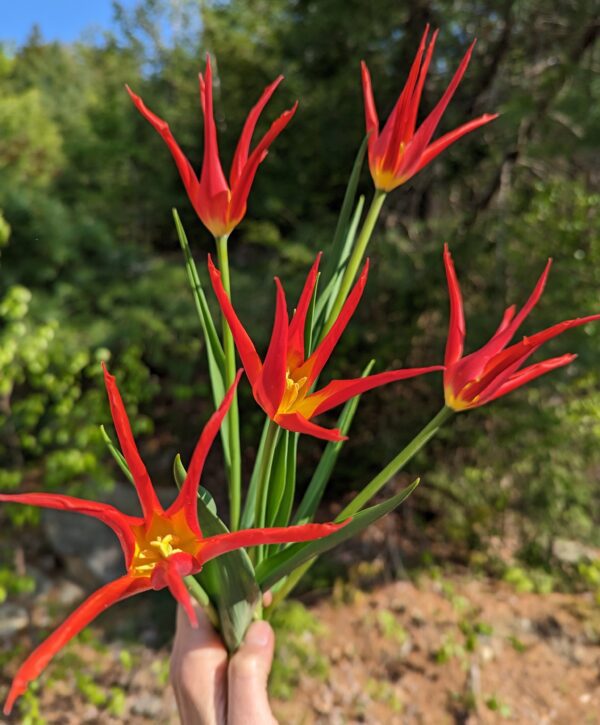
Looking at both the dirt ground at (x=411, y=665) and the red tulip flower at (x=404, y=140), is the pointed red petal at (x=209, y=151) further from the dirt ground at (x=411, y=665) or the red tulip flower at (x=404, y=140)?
the dirt ground at (x=411, y=665)

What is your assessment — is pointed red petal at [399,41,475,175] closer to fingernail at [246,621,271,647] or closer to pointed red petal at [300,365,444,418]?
pointed red petal at [300,365,444,418]

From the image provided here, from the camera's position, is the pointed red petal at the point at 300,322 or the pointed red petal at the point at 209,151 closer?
the pointed red petal at the point at 300,322

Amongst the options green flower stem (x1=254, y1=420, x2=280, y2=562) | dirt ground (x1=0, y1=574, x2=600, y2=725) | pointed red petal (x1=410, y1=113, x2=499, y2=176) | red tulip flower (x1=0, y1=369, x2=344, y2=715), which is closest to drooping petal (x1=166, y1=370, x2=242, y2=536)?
red tulip flower (x1=0, y1=369, x2=344, y2=715)

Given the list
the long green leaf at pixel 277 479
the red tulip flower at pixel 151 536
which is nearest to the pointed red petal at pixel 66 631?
the red tulip flower at pixel 151 536

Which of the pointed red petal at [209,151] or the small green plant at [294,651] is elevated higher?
the pointed red petal at [209,151]

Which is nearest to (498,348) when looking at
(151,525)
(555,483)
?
(151,525)
